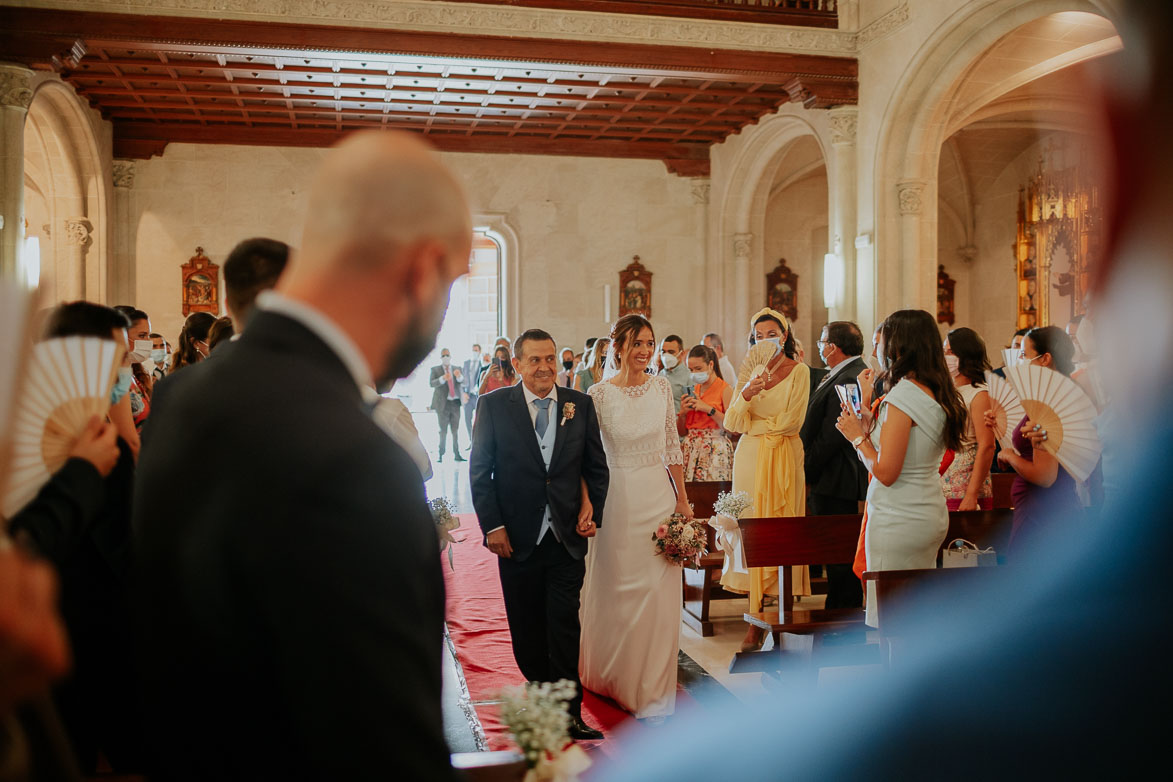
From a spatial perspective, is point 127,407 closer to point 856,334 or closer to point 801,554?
point 801,554

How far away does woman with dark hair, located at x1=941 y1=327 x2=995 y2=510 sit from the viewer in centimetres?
562

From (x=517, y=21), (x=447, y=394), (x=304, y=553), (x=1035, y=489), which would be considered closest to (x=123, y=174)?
(x=447, y=394)

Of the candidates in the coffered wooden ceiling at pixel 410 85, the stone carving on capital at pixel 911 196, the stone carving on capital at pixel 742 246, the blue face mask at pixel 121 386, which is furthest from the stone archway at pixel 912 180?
the blue face mask at pixel 121 386

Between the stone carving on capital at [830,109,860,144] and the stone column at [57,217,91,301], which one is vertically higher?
the stone carving on capital at [830,109,860,144]

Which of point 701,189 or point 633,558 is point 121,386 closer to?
point 633,558

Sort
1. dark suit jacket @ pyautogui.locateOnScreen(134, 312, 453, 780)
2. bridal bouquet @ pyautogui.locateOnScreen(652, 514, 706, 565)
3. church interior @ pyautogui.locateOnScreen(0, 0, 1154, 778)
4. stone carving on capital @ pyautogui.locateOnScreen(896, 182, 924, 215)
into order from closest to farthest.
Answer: dark suit jacket @ pyautogui.locateOnScreen(134, 312, 453, 780) < bridal bouquet @ pyautogui.locateOnScreen(652, 514, 706, 565) < church interior @ pyautogui.locateOnScreen(0, 0, 1154, 778) < stone carving on capital @ pyautogui.locateOnScreen(896, 182, 924, 215)

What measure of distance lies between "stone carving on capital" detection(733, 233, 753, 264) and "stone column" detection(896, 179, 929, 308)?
17.7 ft

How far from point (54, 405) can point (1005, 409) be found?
16.0 feet

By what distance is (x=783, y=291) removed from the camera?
1798cm

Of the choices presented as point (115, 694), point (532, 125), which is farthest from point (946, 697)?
point (532, 125)

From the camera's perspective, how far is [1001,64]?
11094 mm

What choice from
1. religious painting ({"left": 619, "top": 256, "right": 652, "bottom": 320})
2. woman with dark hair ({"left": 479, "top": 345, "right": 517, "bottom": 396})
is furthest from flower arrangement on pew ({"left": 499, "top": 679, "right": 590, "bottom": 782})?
religious painting ({"left": 619, "top": 256, "right": 652, "bottom": 320})

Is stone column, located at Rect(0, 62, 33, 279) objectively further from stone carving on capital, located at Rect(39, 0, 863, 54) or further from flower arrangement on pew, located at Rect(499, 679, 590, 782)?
flower arrangement on pew, located at Rect(499, 679, 590, 782)

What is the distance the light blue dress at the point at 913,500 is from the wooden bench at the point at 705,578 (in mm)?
1892
